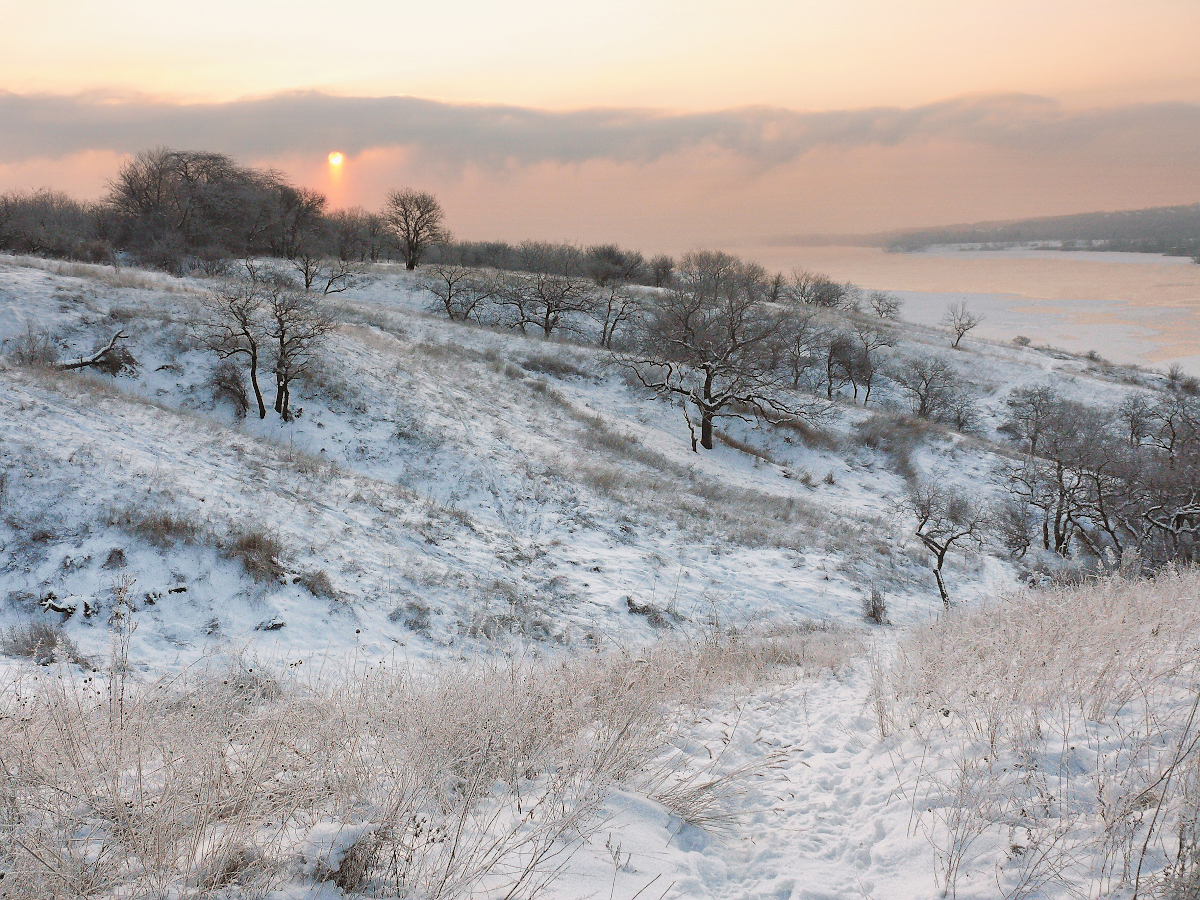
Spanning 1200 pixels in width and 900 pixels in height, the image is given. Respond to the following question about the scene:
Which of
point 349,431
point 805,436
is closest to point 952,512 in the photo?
point 805,436

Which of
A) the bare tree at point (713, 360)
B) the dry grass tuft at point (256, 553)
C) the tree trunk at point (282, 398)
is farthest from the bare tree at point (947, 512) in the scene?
the tree trunk at point (282, 398)

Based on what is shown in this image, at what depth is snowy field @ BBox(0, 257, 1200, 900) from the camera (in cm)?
330

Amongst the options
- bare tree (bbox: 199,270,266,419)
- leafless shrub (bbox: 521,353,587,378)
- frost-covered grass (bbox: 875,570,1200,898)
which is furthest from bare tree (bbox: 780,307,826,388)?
frost-covered grass (bbox: 875,570,1200,898)

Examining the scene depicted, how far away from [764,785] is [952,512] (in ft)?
81.5

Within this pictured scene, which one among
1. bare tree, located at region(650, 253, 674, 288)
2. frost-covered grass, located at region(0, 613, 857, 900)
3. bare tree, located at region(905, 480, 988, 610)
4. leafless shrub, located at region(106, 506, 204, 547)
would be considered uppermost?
bare tree, located at region(650, 253, 674, 288)

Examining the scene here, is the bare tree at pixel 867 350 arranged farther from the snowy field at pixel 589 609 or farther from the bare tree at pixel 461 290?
the bare tree at pixel 461 290

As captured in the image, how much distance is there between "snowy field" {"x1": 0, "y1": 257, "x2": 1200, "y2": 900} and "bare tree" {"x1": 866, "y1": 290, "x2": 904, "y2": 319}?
54345 mm

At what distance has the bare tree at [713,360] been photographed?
1182 inches

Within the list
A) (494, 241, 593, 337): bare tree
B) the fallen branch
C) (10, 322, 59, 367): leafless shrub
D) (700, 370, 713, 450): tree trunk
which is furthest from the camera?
(494, 241, 593, 337): bare tree

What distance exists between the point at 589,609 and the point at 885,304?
7656 centimetres

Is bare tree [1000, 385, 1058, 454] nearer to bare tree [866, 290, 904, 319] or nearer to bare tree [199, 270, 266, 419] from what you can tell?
bare tree [866, 290, 904, 319]

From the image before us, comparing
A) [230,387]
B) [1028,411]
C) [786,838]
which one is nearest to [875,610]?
[786,838]

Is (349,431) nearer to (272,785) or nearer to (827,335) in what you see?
(272,785)

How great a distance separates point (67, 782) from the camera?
10.3 ft
